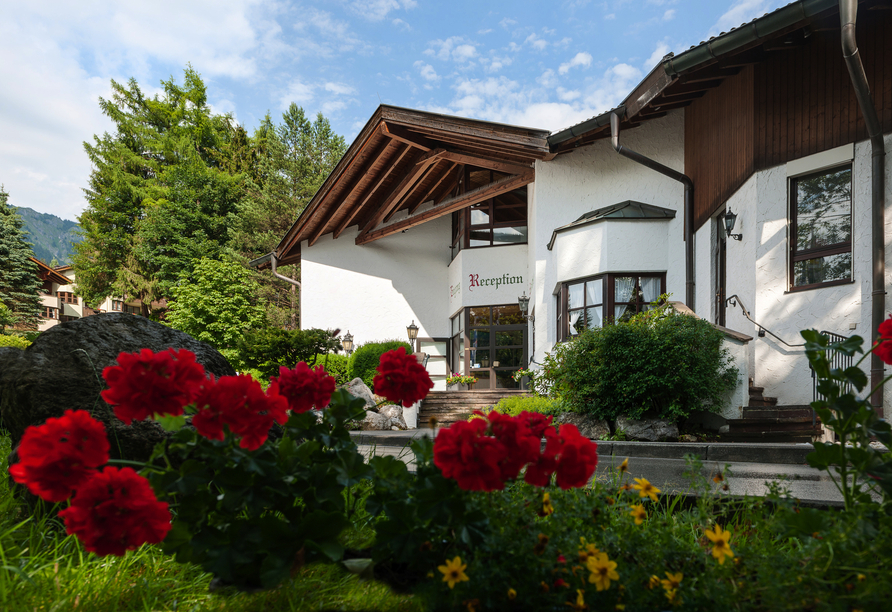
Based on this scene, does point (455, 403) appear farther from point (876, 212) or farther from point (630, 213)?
point (876, 212)

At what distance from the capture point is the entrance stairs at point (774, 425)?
607cm

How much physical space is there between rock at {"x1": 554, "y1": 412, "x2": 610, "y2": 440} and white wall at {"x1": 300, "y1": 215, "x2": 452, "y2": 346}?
10.5 metres

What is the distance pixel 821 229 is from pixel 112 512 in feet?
25.2

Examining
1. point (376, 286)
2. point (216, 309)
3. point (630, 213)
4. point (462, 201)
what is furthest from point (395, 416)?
point (216, 309)

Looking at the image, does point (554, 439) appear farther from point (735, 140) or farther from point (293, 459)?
point (735, 140)

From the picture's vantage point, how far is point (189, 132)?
95.3 feet

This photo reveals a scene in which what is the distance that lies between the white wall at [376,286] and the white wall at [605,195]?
5931 mm

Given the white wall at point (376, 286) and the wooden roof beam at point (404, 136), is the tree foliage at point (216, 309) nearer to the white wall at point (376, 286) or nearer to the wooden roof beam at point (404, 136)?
A: the white wall at point (376, 286)

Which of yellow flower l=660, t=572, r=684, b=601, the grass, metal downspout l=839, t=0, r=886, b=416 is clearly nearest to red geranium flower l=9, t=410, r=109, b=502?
the grass

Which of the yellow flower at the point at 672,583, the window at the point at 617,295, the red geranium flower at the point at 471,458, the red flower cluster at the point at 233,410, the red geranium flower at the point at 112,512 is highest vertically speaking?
the window at the point at 617,295

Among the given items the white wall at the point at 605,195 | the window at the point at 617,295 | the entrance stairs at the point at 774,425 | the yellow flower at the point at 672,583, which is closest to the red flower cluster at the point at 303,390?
the yellow flower at the point at 672,583

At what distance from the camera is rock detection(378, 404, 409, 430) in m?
11.4

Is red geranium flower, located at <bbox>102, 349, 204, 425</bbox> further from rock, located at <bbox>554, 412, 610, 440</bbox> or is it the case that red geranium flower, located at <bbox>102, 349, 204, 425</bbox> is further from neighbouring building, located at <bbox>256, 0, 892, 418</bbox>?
neighbouring building, located at <bbox>256, 0, 892, 418</bbox>

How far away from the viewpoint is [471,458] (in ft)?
4.21
